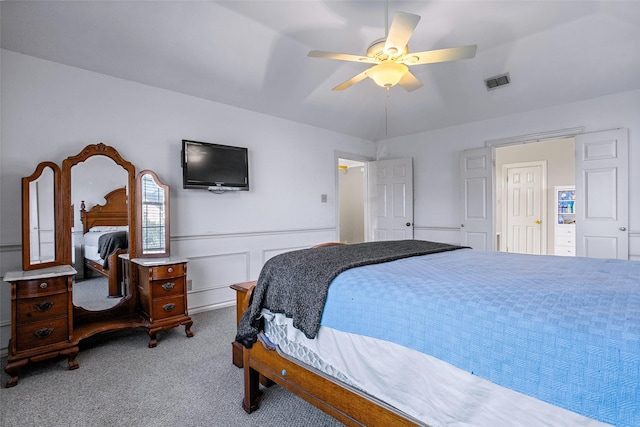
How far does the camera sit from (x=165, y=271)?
276 cm

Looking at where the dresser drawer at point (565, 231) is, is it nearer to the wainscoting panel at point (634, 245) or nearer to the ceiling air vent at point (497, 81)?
the wainscoting panel at point (634, 245)

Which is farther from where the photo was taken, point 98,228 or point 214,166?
point 214,166

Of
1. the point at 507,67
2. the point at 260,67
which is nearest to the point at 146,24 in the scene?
the point at 260,67

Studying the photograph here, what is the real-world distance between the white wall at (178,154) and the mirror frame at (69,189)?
17cm

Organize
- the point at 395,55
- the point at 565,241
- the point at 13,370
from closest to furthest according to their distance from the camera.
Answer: the point at 13,370 < the point at 395,55 < the point at 565,241

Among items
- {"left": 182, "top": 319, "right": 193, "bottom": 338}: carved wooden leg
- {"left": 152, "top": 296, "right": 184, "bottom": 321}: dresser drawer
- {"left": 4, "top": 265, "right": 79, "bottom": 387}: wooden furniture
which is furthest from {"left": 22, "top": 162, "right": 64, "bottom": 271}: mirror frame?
{"left": 182, "top": 319, "right": 193, "bottom": 338}: carved wooden leg

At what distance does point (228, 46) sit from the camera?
301 cm

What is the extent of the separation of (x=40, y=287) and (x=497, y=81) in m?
4.83

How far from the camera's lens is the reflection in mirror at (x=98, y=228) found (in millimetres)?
2650

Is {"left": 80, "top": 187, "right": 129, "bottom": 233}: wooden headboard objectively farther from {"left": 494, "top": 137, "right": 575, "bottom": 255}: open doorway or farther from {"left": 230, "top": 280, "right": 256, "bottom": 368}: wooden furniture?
{"left": 494, "top": 137, "right": 575, "bottom": 255}: open doorway

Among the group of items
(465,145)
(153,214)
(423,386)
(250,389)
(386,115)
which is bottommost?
(250,389)

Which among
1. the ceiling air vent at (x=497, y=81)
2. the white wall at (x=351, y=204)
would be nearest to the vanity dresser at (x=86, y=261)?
the ceiling air vent at (x=497, y=81)

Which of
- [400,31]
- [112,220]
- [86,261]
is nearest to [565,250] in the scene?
[400,31]

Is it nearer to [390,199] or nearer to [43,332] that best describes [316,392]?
[43,332]
